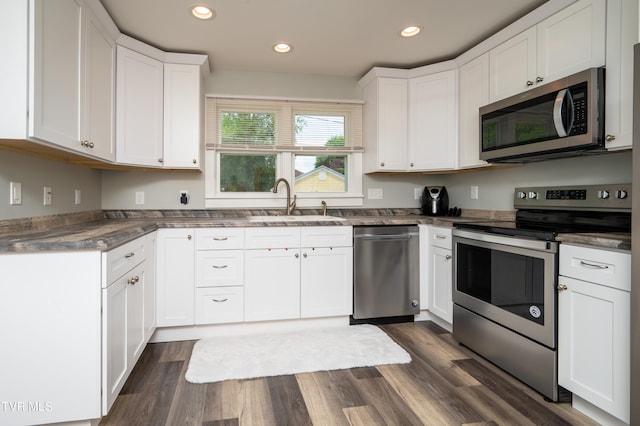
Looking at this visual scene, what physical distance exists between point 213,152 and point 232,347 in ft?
5.75

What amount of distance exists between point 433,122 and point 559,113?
4.16 ft

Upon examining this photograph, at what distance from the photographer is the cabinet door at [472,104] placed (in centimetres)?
268

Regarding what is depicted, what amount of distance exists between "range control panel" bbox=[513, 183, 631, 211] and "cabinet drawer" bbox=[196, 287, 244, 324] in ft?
7.39

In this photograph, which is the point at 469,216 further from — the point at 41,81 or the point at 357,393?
the point at 41,81

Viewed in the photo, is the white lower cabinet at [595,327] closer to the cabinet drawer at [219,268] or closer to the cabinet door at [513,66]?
the cabinet door at [513,66]

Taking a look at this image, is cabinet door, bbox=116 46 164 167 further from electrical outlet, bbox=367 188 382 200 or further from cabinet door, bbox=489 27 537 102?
cabinet door, bbox=489 27 537 102

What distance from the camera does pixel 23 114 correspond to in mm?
1435

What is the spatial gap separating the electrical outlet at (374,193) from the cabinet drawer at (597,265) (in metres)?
1.96

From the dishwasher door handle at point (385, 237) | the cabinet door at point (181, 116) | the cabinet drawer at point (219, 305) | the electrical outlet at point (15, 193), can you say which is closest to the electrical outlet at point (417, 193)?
the dishwasher door handle at point (385, 237)

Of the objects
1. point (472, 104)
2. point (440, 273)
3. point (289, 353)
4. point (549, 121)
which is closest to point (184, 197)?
point (289, 353)

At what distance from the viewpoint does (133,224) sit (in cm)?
232

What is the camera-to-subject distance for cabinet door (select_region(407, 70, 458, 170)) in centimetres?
303

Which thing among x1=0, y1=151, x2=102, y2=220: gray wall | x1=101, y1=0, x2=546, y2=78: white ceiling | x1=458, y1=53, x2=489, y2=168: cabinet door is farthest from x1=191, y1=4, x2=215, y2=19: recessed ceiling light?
x1=458, y1=53, x2=489, y2=168: cabinet door

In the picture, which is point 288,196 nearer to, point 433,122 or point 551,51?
point 433,122
